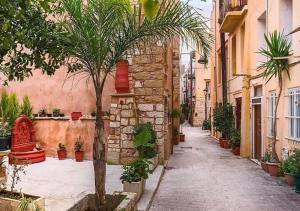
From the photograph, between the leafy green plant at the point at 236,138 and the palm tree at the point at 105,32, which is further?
the leafy green plant at the point at 236,138

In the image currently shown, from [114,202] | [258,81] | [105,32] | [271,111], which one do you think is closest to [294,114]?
[271,111]

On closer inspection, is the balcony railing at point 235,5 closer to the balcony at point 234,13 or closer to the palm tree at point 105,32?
the balcony at point 234,13

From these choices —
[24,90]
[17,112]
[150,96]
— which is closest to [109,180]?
[150,96]

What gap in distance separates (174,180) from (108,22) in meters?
5.05

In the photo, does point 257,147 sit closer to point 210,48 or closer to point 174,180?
point 174,180

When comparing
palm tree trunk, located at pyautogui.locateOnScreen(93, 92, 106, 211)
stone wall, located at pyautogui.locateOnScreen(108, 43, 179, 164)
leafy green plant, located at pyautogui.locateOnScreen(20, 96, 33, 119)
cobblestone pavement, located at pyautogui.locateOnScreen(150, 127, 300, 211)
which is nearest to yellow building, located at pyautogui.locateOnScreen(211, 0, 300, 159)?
cobblestone pavement, located at pyautogui.locateOnScreen(150, 127, 300, 211)

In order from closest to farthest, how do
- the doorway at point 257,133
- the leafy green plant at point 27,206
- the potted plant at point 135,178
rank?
the leafy green plant at point 27,206 → the potted plant at point 135,178 → the doorway at point 257,133

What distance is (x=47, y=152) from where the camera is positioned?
11.8 m

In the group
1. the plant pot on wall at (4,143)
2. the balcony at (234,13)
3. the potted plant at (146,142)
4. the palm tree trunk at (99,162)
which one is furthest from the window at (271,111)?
the plant pot on wall at (4,143)

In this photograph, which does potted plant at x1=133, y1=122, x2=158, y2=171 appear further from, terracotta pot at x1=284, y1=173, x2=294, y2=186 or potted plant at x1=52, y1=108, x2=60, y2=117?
terracotta pot at x1=284, y1=173, x2=294, y2=186

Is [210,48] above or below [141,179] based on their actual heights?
above

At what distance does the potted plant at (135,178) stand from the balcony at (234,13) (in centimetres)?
911

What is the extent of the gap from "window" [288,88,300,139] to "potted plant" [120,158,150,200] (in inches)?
149

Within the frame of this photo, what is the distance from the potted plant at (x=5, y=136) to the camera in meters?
10.7
